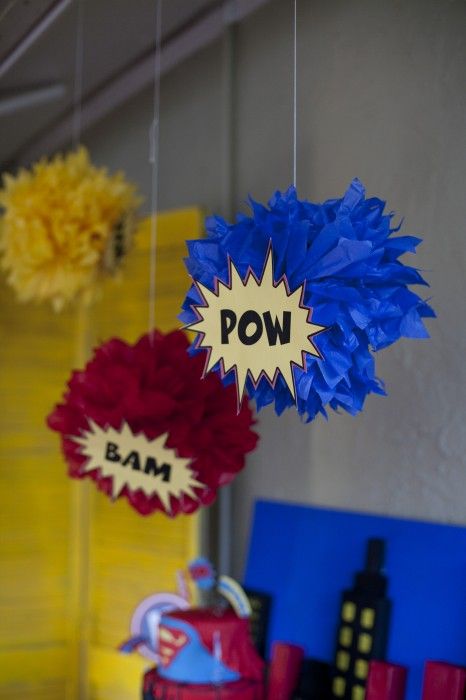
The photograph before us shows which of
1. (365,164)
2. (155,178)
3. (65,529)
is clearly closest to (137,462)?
(365,164)

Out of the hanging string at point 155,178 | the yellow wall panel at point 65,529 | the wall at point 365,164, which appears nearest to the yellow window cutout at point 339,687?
the wall at point 365,164

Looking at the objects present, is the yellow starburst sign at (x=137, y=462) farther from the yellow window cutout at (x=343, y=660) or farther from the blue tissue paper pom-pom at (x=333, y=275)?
the yellow window cutout at (x=343, y=660)

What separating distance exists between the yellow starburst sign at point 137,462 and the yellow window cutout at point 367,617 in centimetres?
77

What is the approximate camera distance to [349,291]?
1.66 metres

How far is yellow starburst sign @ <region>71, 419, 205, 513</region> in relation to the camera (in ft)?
7.77

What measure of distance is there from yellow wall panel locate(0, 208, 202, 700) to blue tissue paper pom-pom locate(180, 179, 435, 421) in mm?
2004

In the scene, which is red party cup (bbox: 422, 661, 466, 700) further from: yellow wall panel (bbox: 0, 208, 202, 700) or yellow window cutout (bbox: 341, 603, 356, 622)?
yellow wall panel (bbox: 0, 208, 202, 700)

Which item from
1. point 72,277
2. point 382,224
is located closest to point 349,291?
point 382,224

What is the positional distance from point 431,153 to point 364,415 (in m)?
0.82

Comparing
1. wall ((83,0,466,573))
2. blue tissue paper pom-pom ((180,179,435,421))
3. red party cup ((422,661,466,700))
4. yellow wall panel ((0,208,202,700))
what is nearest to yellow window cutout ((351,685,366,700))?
red party cup ((422,661,466,700))

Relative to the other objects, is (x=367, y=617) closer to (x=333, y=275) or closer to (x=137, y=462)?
(x=137, y=462)

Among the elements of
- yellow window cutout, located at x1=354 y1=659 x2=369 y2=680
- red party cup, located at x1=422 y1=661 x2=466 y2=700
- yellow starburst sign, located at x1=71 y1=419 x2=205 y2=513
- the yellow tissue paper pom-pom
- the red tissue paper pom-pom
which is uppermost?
the yellow tissue paper pom-pom

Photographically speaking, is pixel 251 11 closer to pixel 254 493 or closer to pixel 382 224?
pixel 254 493

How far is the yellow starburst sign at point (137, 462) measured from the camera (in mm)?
2367
